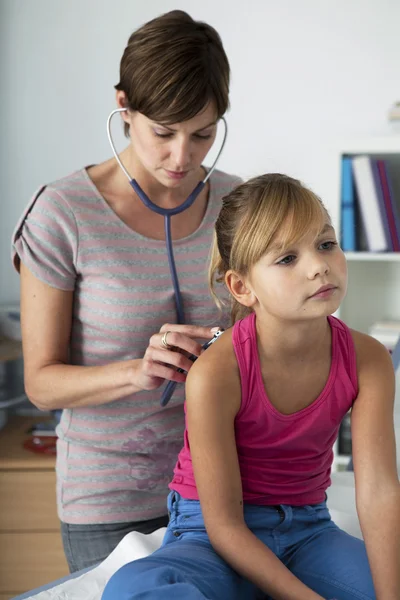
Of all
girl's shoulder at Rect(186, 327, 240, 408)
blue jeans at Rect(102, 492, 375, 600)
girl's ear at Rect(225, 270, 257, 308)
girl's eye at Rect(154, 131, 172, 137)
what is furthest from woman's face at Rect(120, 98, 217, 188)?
blue jeans at Rect(102, 492, 375, 600)

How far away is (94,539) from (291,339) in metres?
0.59

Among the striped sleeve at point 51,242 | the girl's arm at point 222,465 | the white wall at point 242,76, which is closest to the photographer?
the girl's arm at point 222,465

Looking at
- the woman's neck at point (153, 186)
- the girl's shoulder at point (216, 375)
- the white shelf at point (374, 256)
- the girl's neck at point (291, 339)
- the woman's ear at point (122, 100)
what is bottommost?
the white shelf at point (374, 256)

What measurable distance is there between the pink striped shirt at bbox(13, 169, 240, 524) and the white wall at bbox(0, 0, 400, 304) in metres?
1.36

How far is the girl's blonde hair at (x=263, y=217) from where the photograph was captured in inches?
45.4

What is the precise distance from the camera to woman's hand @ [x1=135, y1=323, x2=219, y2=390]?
1241 mm

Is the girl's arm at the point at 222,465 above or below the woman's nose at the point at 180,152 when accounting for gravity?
below

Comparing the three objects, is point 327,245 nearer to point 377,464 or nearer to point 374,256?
point 377,464

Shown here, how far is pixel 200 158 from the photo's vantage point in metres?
1.44

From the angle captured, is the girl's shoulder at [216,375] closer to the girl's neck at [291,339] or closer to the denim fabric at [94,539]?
the girl's neck at [291,339]

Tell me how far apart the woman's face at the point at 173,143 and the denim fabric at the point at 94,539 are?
0.62 meters

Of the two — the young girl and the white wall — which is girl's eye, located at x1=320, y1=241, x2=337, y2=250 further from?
the white wall

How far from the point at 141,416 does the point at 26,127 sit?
5.46 feet

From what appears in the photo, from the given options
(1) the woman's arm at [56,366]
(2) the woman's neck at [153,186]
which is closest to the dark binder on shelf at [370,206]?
(2) the woman's neck at [153,186]
